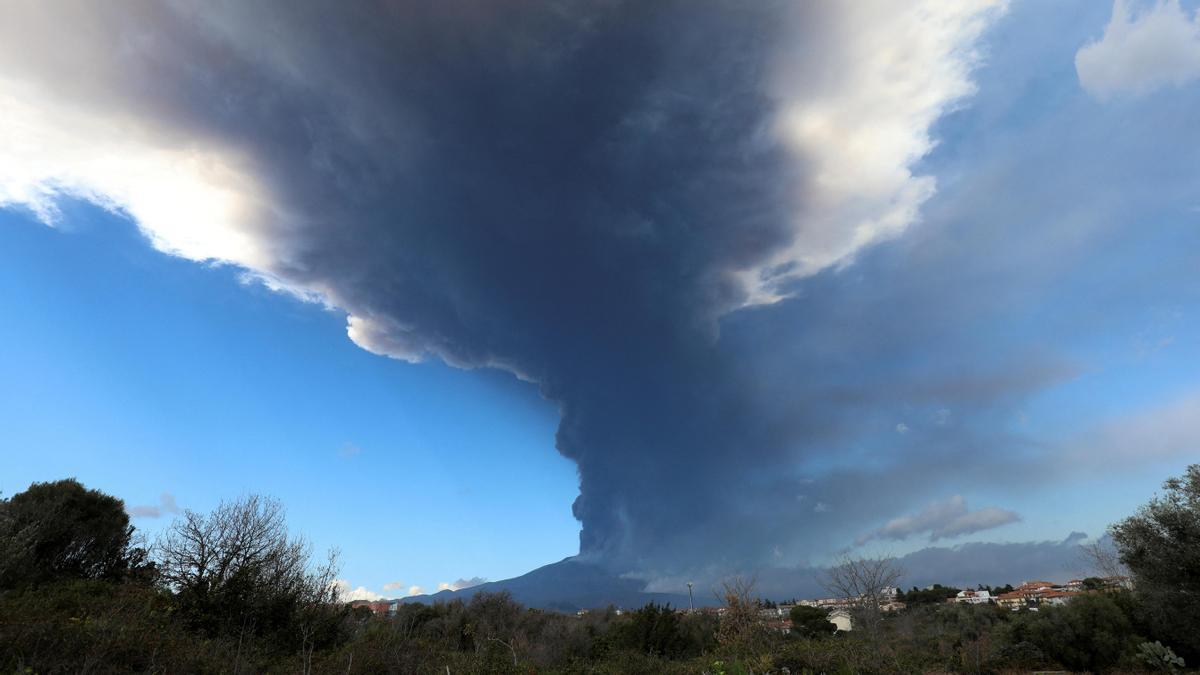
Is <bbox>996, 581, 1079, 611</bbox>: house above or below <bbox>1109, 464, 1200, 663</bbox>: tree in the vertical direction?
below

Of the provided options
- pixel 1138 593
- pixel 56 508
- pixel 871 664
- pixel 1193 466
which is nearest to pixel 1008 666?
pixel 1138 593

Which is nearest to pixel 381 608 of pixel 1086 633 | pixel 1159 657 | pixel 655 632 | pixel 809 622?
pixel 655 632

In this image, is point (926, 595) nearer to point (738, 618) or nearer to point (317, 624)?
point (738, 618)

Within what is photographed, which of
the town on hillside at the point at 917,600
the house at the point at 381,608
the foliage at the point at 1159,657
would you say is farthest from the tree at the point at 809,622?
the house at the point at 381,608

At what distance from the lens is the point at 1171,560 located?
20.6 meters

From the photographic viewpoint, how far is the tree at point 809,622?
48206mm

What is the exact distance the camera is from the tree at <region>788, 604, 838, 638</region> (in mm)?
48206

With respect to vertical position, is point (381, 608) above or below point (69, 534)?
below

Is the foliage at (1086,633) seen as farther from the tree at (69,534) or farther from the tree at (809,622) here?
the tree at (69,534)

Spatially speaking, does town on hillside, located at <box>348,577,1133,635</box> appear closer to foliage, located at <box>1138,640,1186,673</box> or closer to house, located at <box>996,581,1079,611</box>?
house, located at <box>996,581,1079,611</box>

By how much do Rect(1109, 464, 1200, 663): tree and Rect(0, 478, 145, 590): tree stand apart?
161ft

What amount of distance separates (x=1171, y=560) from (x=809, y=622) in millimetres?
36990

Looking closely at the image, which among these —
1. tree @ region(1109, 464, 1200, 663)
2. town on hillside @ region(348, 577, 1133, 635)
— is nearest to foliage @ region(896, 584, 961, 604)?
town on hillside @ region(348, 577, 1133, 635)

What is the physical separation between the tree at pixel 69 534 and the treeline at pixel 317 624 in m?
0.10
